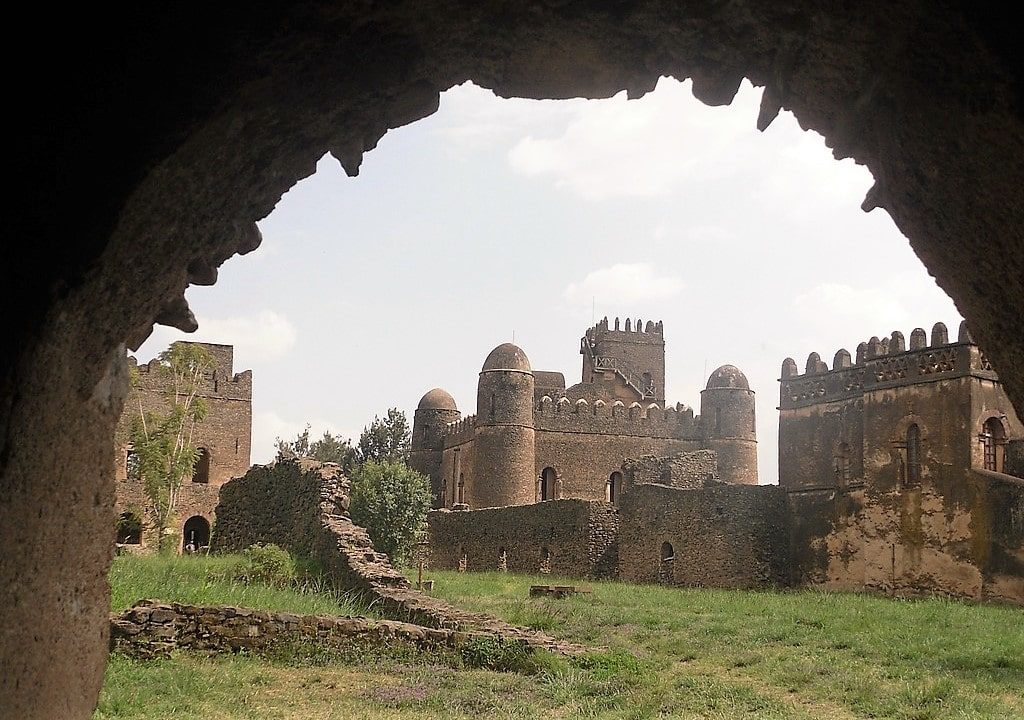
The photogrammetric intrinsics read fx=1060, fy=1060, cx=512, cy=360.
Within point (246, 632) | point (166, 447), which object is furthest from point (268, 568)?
point (166, 447)

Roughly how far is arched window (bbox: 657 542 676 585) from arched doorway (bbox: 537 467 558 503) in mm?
15833

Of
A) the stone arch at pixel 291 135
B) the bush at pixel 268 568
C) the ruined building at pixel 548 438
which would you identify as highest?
the ruined building at pixel 548 438

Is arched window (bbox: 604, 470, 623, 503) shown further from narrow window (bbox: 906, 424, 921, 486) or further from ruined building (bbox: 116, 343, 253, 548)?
narrow window (bbox: 906, 424, 921, 486)

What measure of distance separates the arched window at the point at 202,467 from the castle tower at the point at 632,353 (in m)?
22.5

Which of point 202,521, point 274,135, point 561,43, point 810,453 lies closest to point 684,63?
point 561,43

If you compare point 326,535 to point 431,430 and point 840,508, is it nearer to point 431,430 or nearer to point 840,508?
point 840,508

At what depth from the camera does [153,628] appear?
11.1m

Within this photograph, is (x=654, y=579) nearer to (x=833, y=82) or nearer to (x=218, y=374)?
(x=218, y=374)

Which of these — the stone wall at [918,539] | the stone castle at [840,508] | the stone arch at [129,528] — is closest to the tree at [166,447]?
the stone arch at [129,528]

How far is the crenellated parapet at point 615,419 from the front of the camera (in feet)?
145

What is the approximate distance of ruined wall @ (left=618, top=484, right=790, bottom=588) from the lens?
2609 cm

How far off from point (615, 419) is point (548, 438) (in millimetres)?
3374

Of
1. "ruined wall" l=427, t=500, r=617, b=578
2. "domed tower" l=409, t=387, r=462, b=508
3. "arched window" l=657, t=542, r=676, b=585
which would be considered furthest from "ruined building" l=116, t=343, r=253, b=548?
"arched window" l=657, t=542, r=676, b=585

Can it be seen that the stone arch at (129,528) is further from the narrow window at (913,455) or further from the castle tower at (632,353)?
the castle tower at (632,353)
